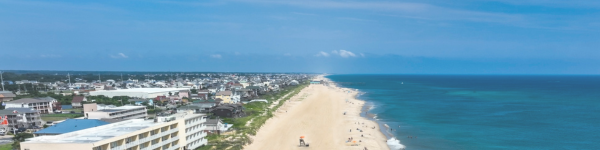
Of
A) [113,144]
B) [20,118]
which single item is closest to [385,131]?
[113,144]

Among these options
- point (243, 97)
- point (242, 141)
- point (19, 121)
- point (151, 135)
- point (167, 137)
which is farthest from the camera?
point (243, 97)

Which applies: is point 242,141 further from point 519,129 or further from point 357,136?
point 519,129

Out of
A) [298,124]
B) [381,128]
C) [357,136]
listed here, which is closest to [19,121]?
[298,124]

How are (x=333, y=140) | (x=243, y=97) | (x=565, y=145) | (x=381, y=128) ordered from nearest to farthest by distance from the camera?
(x=565, y=145) → (x=333, y=140) → (x=381, y=128) → (x=243, y=97)

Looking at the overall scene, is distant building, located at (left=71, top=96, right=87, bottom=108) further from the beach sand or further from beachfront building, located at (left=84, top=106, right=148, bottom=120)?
the beach sand

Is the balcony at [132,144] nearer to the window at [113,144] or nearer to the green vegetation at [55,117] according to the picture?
the window at [113,144]

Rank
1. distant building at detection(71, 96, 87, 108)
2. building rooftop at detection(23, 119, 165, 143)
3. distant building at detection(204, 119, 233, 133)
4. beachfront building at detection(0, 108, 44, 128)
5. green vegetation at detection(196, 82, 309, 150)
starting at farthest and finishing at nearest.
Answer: distant building at detection(71, 96, 87, 108), beachfront building at detection(0, 108, 44, 128), distant building at detection(204, 119, 233, 133), green vegetation at detection(196, 82, 309, 150), building rooftop at detection(23, 119, 165, 143)

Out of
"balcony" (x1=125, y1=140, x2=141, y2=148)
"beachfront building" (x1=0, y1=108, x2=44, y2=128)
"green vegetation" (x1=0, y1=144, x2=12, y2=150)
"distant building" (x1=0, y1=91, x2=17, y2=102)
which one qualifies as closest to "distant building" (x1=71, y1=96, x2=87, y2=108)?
"distant building" (x1=0, y1=91, x2=17, y2=102)
